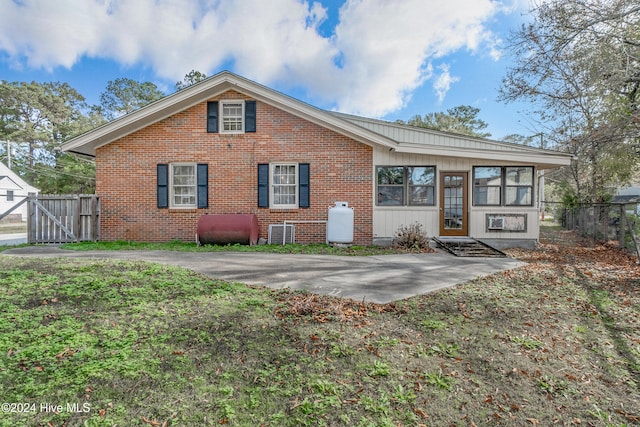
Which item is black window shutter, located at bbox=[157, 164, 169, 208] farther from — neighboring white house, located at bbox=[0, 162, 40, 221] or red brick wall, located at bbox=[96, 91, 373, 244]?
neighboring white house, located at bbox=[0, 162, 40, 221]

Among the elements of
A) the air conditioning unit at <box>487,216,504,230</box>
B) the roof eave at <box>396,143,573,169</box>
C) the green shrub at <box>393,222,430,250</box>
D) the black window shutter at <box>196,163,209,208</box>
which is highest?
the roof eave at <box>396,143,573,169</box>

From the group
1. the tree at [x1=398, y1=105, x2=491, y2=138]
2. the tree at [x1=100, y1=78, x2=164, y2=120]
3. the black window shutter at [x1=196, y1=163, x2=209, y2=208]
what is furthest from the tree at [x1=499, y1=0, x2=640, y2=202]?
the tree at [x1=100, y1=78, x2=164, y2=120]

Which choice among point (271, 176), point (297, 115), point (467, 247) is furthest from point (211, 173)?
point (467, 247)

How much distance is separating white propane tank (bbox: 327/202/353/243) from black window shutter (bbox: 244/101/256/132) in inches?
150

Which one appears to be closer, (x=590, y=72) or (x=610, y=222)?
(x=590, y=72)

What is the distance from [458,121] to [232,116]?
28.8m

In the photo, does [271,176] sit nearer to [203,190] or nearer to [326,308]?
[203,190]

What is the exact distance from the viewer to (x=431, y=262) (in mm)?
7027

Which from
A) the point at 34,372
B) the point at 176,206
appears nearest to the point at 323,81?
the point at 176,206

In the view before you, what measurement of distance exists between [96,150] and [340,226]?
8230 millimetres

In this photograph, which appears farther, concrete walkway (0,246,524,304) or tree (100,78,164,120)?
tree (100,78,164,120)

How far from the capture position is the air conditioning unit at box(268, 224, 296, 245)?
1002cm

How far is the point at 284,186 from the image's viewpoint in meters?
10.2

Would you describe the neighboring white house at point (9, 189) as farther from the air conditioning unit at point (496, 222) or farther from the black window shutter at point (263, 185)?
the air conditioning unit at point (496, 222)
